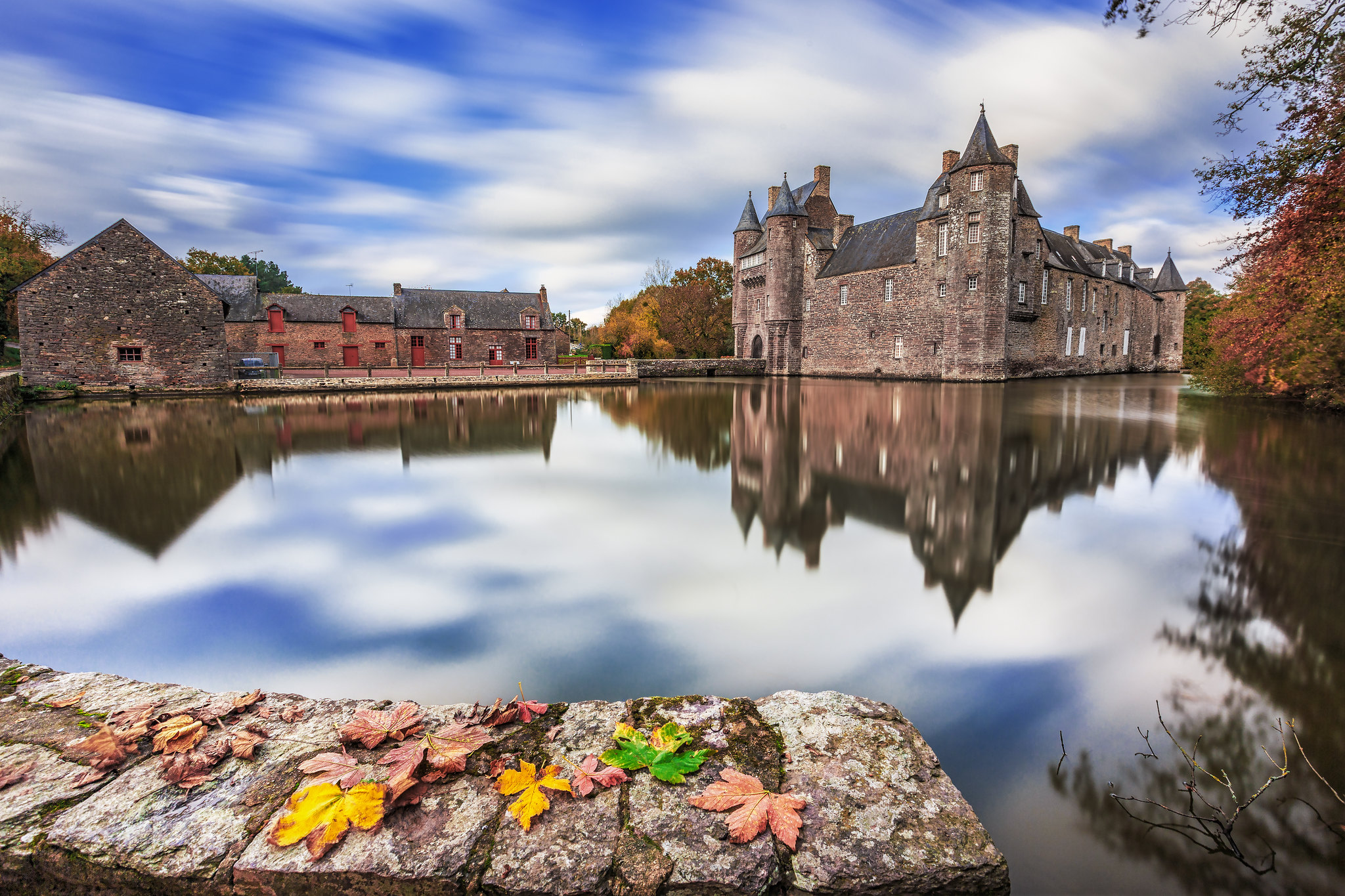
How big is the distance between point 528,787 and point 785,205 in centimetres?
3851

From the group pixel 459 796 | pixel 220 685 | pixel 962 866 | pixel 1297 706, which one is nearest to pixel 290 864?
pixel 459 796

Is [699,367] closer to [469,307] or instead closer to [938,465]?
[469,307]

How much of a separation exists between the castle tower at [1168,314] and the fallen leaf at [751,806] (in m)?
57.1

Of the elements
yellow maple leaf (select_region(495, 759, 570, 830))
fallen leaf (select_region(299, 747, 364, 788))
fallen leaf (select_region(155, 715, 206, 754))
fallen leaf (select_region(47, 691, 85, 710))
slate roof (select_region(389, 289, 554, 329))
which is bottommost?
fallen leaf (select_region(47, 691, 85, 710))

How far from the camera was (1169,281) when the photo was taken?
4691 centimetres

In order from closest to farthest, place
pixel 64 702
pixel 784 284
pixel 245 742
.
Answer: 1. pixel 245 742
2. pixel 64 702
3. pixel 784 284

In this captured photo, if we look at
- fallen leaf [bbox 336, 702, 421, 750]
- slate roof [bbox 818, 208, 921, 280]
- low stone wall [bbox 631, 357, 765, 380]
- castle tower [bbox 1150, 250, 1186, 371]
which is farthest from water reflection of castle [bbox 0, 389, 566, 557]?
castle tower [bbox 1150, 250, 1186, 371]

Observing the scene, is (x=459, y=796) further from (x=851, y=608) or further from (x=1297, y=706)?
(x=1297, y=706)

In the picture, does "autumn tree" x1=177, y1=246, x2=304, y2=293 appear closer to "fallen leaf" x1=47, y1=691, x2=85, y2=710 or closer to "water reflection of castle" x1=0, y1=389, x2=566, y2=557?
"water reflection of castle" x1=0, y1=389, x2=566, y2=557

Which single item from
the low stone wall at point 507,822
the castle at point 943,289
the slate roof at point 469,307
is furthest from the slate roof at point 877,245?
the low stone wall at point 507,822

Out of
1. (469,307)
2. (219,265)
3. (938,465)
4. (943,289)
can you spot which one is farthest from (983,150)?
(219,265)

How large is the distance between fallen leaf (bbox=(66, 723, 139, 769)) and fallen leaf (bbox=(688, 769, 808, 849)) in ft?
6.54

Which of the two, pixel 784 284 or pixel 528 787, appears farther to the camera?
pixel 784 284

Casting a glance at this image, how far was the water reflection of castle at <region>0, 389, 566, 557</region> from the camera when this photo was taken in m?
6.98
